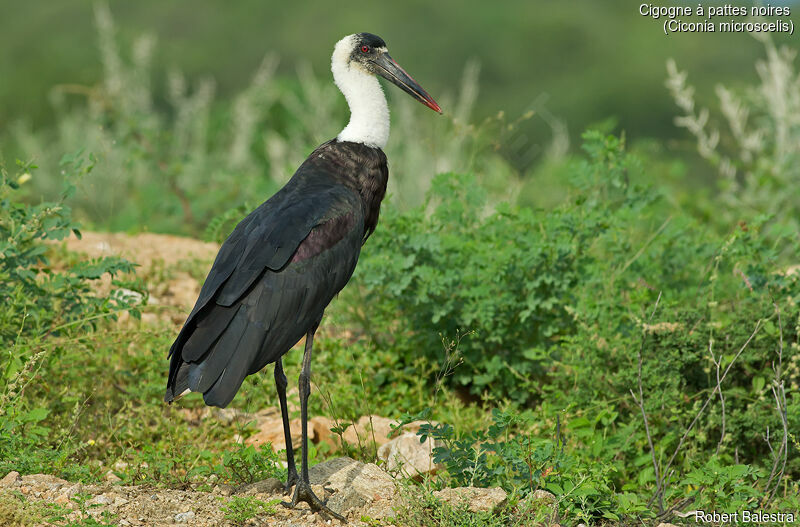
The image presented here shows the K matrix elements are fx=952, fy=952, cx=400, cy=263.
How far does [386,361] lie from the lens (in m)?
5.54

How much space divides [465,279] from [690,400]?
52.9 inches

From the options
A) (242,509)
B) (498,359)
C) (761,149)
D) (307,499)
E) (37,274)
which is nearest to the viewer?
(242,509)

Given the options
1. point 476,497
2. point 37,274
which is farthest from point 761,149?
point 37,274

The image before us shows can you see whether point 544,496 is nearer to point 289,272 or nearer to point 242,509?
point 242,509

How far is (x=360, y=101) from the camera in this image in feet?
16.0

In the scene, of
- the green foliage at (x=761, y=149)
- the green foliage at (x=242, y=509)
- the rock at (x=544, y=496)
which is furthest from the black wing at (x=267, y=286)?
the green foliage at (x=761, y=149)

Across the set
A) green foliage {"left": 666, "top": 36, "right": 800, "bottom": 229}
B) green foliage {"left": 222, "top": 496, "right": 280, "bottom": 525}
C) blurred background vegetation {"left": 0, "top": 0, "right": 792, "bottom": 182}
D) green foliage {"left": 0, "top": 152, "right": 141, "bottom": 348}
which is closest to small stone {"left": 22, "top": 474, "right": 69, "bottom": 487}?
green foliage {"left": 222, "top": 496, "right": 280, "bottom": 525}

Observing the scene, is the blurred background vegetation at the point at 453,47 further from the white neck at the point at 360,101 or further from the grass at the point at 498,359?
the white neck at the point at 360,101

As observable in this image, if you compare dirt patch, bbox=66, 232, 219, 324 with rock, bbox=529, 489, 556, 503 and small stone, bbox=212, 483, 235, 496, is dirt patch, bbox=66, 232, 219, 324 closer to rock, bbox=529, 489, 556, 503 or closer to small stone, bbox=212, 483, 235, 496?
small stone, bbox=212, 483, 235, 496

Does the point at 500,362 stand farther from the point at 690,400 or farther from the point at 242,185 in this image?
the point at 242,185

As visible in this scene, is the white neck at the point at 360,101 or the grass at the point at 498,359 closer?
the grass at the point at 498,359

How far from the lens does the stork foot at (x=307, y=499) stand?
12.6 feet

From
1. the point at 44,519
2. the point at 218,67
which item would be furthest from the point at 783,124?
the point at 218,67

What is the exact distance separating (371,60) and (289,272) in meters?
1.49
